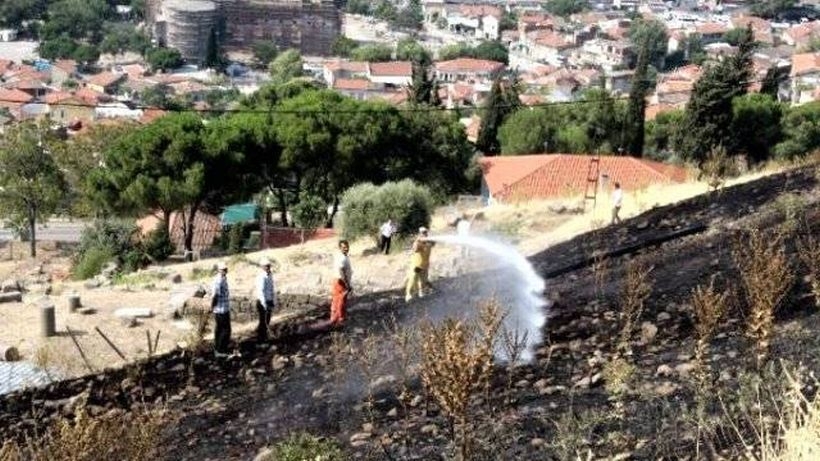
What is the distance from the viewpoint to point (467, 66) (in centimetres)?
9075

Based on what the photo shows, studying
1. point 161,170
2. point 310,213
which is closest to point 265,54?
point 310,213

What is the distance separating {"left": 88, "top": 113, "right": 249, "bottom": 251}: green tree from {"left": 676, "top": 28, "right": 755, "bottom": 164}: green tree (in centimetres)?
1419

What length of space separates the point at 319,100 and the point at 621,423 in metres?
20.1

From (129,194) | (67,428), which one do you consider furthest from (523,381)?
(129,194)

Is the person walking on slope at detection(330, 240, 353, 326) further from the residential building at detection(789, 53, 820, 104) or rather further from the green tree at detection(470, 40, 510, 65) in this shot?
the green tree at detection(470, 40, 510, 65)

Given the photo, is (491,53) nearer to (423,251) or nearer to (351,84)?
(351,84)

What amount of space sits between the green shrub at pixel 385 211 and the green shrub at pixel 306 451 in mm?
11547

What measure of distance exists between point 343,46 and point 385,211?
9323cm

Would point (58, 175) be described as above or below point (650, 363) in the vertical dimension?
below

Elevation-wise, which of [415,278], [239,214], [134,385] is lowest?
[239,214]

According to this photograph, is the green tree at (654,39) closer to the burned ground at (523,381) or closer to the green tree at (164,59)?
the green tree at (164,59)

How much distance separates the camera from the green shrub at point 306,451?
5.47 meters

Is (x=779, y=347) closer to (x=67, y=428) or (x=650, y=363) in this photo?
(x=650, y=363)

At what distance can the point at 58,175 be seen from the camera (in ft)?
103
